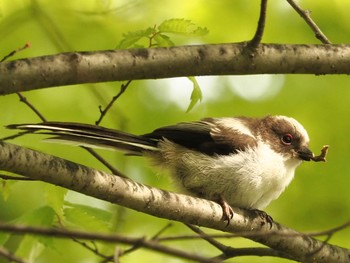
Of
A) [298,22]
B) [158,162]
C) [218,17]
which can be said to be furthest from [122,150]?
[298,22]

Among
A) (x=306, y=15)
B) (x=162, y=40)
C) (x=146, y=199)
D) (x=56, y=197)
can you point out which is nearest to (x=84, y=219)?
(x=56, y=197)

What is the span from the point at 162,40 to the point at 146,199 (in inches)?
38.1

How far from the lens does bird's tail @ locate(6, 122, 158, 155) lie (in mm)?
4329

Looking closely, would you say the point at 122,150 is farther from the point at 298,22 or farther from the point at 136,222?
the point at 298,22

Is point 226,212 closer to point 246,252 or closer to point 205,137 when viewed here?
point 246,252

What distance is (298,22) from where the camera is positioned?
769 cm

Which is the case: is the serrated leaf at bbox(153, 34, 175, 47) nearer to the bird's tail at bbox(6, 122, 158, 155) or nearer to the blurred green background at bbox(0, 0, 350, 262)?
the bird's tail at bbox(6, 122, 158, 155)

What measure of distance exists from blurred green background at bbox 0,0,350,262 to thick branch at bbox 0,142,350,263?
1837 millimetres

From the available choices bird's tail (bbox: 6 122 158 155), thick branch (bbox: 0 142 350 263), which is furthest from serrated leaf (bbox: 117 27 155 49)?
thick branch (bbox: 0 142 350 263)

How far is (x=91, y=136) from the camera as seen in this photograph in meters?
4.73

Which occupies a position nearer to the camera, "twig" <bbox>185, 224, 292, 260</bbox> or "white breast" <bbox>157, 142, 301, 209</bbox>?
"twig" <bbox>185, 224, 292, 260</bbox>

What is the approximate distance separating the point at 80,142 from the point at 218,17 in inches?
126

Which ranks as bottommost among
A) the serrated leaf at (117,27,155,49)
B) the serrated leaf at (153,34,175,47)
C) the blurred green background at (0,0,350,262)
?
the blurred green background at (0,0,350,262)

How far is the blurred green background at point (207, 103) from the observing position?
22.2 ft
